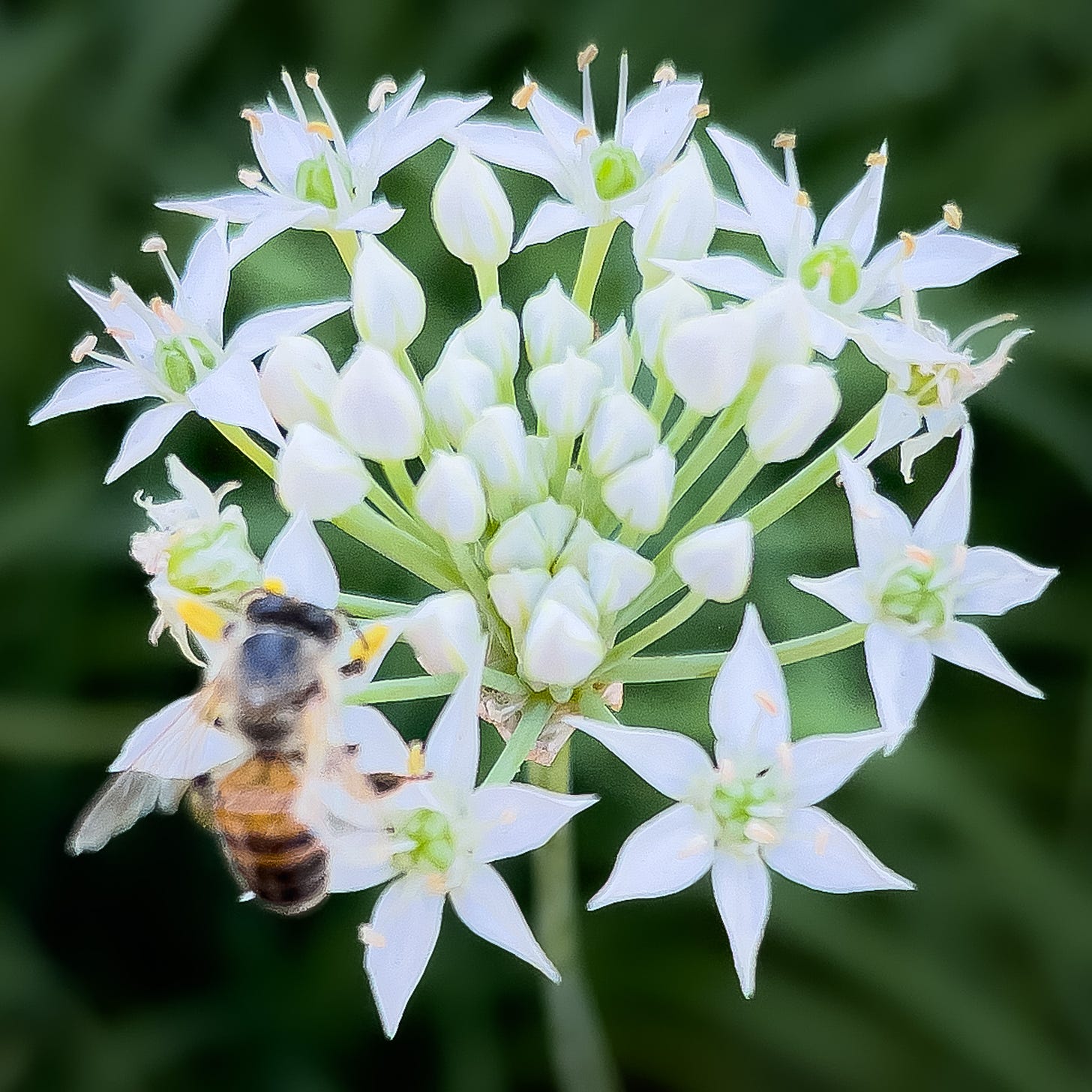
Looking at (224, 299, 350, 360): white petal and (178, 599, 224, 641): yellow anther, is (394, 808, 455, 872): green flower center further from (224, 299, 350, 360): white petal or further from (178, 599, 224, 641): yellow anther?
(224, 299, 350, 360): white petal

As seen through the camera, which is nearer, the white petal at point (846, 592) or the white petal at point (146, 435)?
the white petal at point (846, 592)

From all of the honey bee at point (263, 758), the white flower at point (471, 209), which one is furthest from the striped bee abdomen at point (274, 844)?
the white flower at point (471, 209)

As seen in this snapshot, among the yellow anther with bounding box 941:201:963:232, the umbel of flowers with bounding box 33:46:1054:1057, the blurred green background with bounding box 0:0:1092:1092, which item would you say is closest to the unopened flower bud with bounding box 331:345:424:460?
the umbel of flowers with bounding box 33:46:1054:1057

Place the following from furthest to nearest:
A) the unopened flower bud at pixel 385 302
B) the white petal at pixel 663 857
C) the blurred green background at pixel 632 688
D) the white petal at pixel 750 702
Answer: the blurred green background at pixel 632 688 → the unopened flower bud at pixel 385 302 → the white petal at pixel 750 702 → the white petal at pixel 663 857

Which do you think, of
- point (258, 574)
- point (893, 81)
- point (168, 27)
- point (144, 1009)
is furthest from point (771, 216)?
point (144, 1009)

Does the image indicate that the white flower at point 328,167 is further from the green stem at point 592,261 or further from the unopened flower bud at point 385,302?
the green stem at point 592,261

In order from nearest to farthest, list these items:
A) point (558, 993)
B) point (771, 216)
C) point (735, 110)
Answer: point (771, 216), point (558, 993), point (735, 110)

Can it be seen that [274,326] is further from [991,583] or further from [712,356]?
[991,583]

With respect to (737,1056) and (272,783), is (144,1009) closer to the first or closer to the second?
(737,1056)
